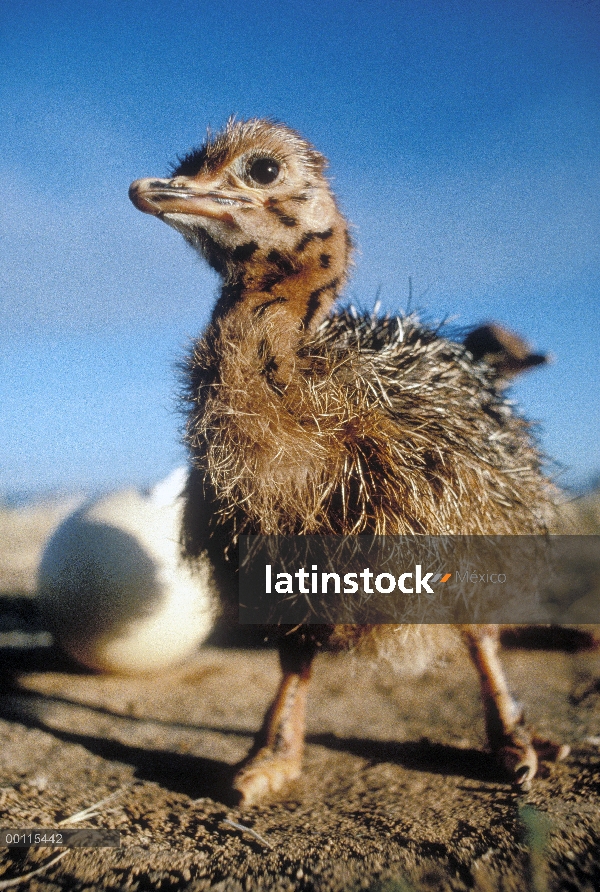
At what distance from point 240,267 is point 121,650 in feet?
3.21

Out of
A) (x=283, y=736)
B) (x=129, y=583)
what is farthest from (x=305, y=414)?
(x=283, y=736)

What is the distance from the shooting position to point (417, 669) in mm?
1430

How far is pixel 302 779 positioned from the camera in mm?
1337

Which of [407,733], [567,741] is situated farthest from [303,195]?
[567,741]

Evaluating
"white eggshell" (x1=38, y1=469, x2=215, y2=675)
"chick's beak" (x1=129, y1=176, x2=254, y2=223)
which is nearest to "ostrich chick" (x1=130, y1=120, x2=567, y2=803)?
"chick's beak" (x1=129, y1=176, x2=254, y2=223)

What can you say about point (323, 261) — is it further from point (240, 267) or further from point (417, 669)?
point (417, 669)

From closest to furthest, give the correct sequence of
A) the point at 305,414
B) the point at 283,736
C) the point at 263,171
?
1. the point at 305,414
2. the point at 263,171
3. the point at 283,736

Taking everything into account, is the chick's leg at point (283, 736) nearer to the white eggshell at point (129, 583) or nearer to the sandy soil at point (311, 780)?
the sandy soil at point (311, 780)

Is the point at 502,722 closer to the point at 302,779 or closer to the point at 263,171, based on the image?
the point at 302,779

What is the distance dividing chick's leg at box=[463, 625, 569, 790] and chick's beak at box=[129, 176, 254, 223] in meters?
1.08

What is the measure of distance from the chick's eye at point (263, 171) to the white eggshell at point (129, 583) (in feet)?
2.31

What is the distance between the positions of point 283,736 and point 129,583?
52 centimetres

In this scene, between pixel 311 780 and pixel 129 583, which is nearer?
pixel 311 780

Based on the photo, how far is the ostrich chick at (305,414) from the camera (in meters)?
1.10
